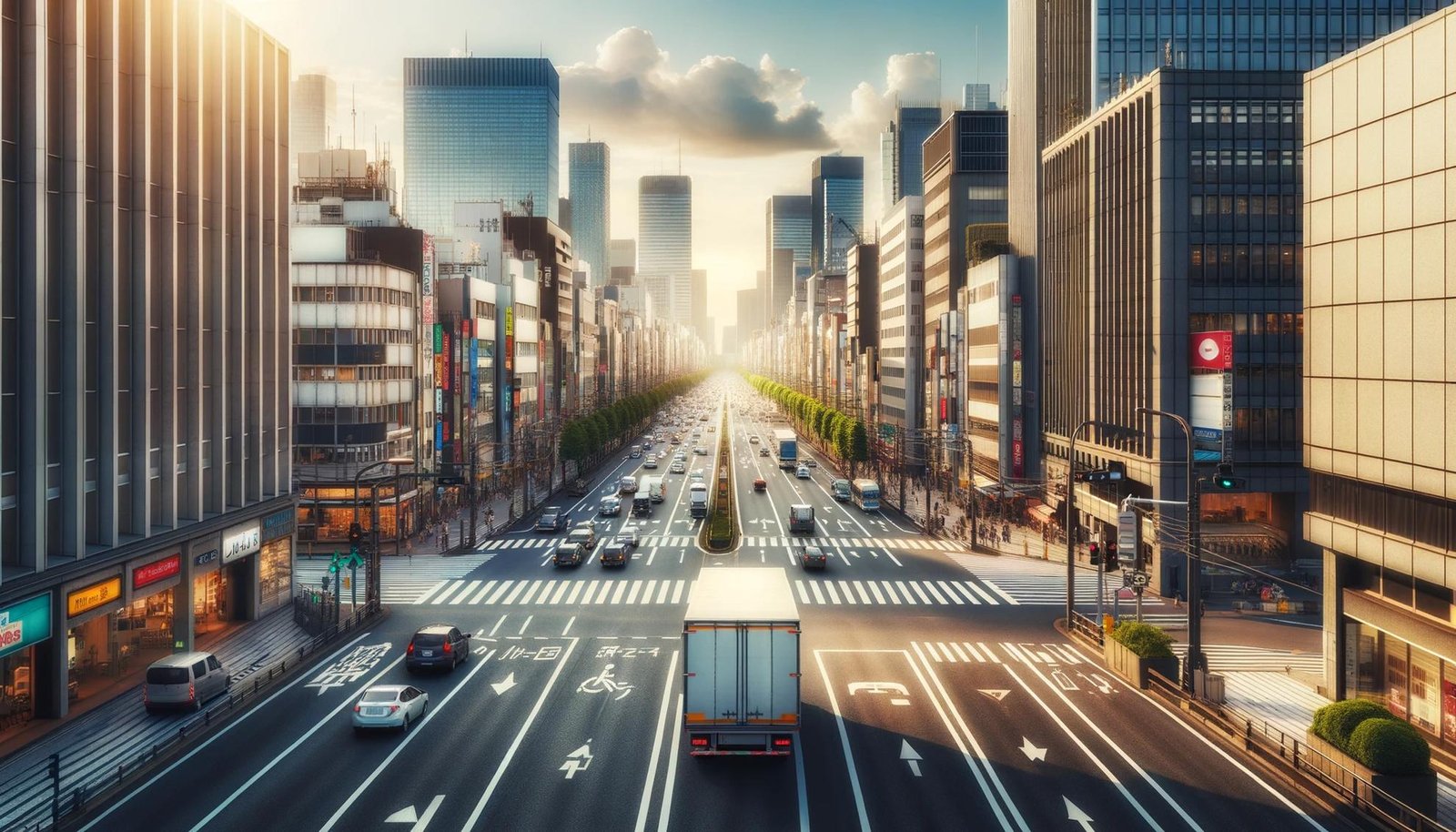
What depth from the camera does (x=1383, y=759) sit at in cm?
2055

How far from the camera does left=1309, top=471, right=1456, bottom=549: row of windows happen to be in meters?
25.1

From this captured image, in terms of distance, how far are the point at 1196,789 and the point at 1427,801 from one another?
15.3 feet

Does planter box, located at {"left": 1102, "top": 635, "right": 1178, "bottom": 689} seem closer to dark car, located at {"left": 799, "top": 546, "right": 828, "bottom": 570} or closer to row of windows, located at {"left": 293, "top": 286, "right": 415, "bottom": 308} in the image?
dark car, located at {"left": 799, "top": 546, "right": 828, "bottom": 570}

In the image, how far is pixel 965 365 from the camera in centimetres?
8938

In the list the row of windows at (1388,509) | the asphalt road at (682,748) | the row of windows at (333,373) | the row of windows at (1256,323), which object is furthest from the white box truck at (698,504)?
the row of windows at (1388,509)

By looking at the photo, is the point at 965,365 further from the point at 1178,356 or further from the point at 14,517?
the point at 14,517

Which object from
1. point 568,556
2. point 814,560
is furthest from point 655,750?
point 568,556

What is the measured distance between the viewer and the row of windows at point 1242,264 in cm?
5316

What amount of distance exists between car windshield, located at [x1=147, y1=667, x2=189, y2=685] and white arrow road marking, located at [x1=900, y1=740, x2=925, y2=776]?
72.0 ft

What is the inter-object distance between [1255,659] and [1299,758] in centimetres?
1552

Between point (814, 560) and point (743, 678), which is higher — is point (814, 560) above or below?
below

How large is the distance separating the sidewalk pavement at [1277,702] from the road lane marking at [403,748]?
78.2 ft

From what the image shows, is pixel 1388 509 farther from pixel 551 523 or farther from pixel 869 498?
pixel 869 498

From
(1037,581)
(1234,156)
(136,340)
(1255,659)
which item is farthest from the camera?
(1234,156)
